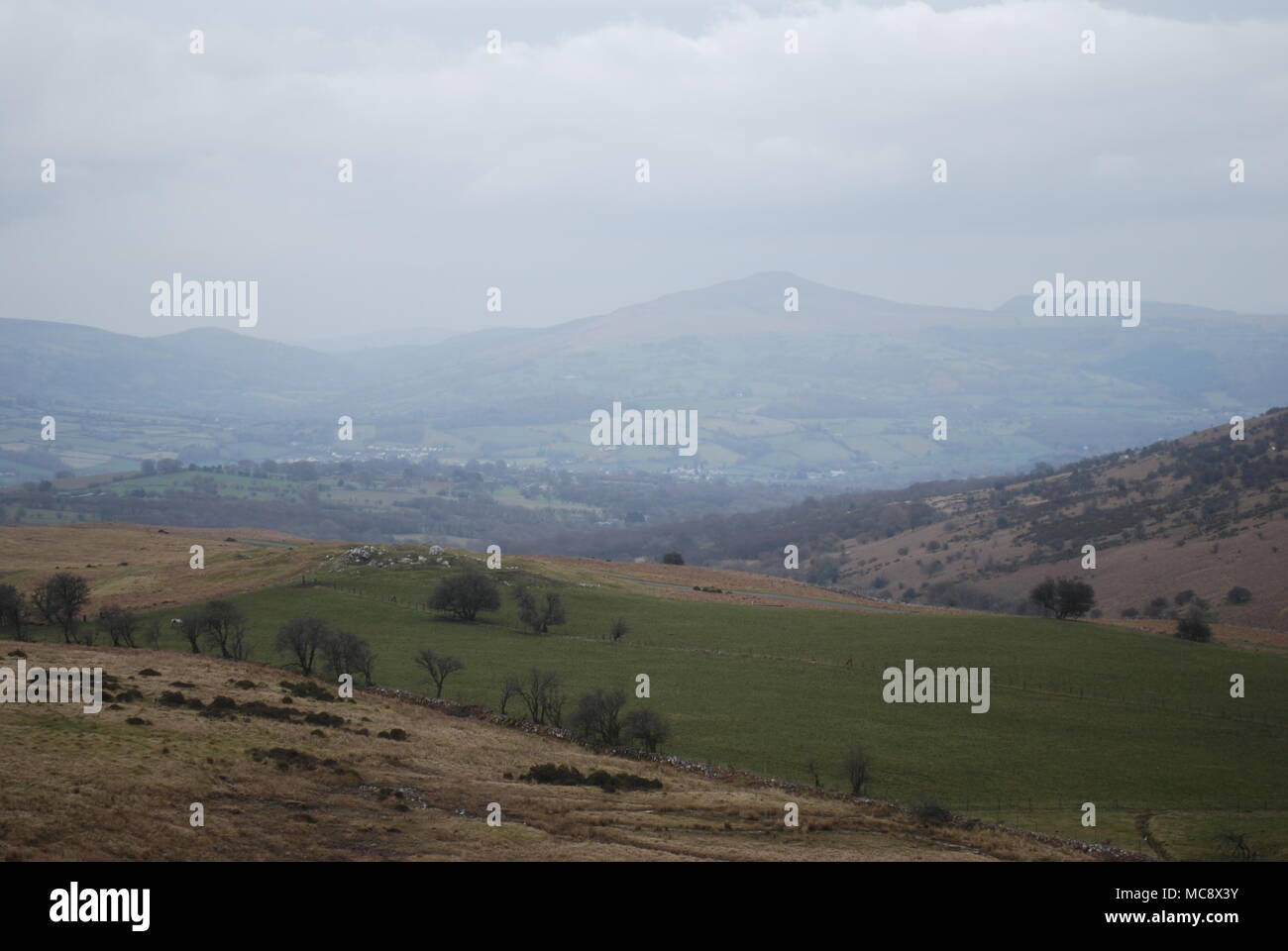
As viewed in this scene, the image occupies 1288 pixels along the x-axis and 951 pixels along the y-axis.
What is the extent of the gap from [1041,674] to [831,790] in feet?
85.4

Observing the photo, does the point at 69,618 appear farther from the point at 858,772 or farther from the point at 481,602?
the point at 858,772

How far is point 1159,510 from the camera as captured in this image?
472 ft

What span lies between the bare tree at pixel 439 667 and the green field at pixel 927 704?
735 millimetres

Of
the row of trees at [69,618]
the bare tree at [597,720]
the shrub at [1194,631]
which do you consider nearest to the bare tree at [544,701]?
the bare tree at [597,720]

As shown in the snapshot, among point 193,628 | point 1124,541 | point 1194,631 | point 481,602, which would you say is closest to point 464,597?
point 481,602

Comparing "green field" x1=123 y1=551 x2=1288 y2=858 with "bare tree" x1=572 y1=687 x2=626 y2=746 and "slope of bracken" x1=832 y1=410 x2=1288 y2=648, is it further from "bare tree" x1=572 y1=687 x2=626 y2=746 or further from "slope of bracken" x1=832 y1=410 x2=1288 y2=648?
"slope of bracken" x1=832 y1=410 x2=1288 y2=648

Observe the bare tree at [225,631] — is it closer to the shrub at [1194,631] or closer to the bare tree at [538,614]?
the bare tree at [538,614]

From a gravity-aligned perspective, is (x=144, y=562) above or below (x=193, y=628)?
above

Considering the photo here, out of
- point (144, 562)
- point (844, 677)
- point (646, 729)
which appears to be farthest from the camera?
point (144, 562)

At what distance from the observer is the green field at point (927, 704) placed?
41.3 metres

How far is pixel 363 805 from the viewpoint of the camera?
1228 inches

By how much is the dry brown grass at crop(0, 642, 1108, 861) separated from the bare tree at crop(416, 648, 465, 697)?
9.02 metres

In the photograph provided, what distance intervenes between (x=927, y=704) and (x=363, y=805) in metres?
34.3
